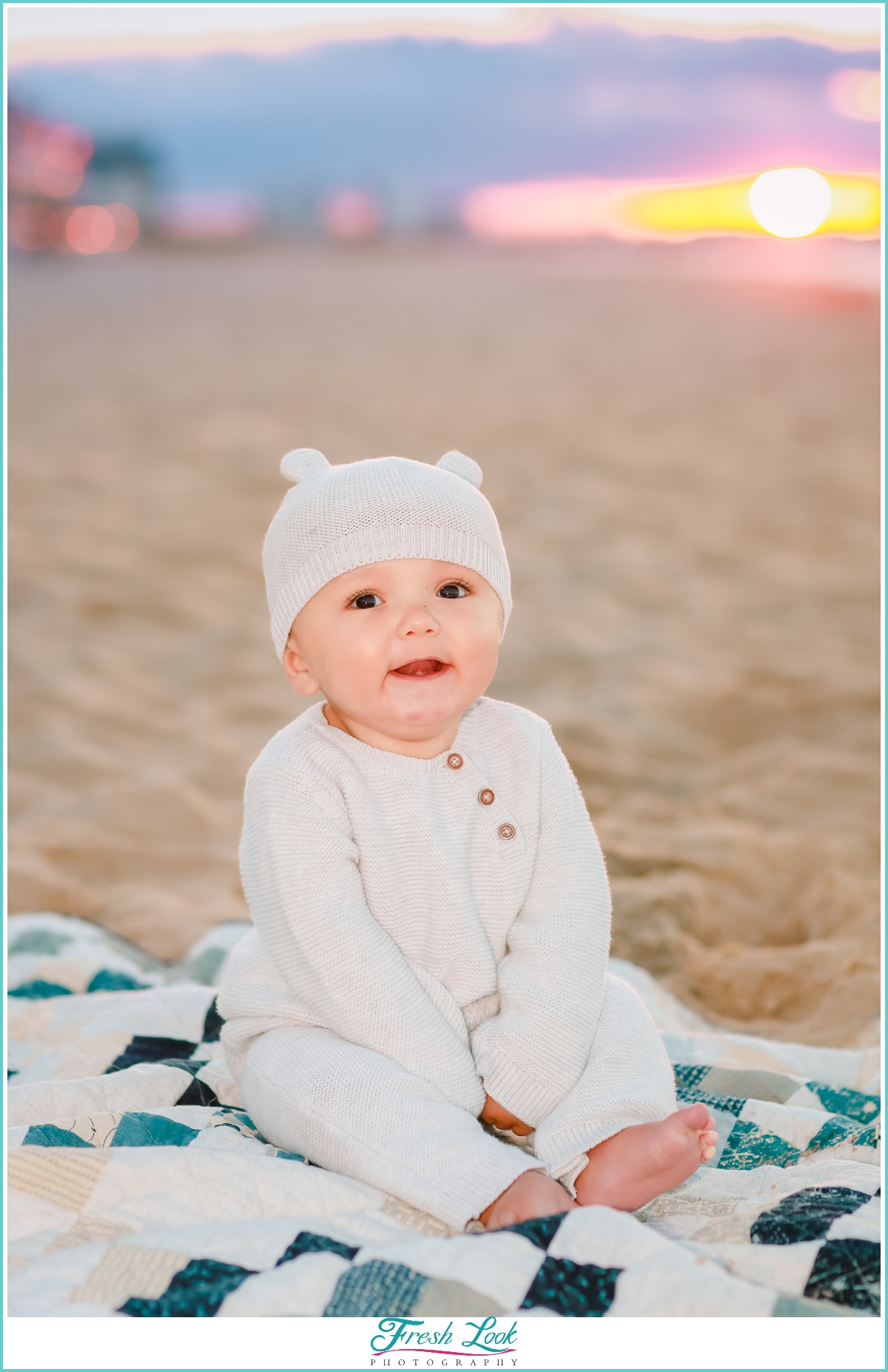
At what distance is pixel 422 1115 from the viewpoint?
54.8 inches

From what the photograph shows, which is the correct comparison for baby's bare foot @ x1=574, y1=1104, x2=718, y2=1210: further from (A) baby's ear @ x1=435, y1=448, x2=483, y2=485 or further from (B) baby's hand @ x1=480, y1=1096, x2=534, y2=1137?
(A) baby's ear @ x1=435, y1=448, x2=483, y2=485

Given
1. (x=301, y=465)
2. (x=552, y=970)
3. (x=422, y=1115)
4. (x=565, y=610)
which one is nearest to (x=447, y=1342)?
(x=422, y=1115)

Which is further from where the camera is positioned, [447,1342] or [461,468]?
[461,468]

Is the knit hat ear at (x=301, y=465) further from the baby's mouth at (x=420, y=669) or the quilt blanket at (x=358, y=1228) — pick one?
the quilt blanket at (x=358, y=1228)

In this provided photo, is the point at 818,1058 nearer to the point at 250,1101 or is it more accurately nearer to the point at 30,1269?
the point at 250,1101

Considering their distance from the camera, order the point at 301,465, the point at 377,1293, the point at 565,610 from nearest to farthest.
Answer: the point at 377,1293, the point at 301,465, the point at 565,610

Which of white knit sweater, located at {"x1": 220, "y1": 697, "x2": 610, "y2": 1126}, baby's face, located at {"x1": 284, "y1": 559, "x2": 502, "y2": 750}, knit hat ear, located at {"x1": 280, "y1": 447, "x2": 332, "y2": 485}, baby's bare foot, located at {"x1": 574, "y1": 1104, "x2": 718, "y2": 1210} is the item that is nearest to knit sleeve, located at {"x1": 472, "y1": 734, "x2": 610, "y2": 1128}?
white knit sweater, located at {"x1": 220, "y1": 697, "x2": 610, "y2": 1126}

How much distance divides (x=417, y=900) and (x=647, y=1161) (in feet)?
1.37

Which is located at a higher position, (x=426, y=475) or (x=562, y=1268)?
(x=426, y=475)

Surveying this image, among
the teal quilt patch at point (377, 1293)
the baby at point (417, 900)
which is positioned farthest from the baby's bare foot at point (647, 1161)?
the teal quilt patch at point (377, 1293)

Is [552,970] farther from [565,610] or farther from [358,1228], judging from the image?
[565,610]

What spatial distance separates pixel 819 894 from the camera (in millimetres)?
2680

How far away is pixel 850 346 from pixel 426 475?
33.9 feet

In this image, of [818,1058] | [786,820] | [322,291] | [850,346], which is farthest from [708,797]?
[322,291]
